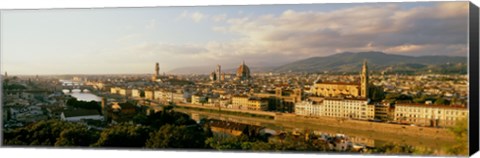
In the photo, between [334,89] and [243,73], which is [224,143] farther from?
[334,89]

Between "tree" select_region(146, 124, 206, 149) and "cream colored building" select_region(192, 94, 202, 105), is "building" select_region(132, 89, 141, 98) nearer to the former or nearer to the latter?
"tree" select_region(146, 124, 206, 149)

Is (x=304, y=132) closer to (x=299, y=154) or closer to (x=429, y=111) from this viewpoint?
(x=299, y=154)

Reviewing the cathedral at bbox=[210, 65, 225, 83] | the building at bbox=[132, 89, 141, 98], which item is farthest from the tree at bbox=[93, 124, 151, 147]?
the cathedral at bbox=[210, 65, 225, 83]

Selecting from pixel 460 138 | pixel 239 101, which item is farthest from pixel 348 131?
pixel 239 101

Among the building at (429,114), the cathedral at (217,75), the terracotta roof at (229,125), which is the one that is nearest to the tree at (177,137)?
the terracotta roof at (229,125)

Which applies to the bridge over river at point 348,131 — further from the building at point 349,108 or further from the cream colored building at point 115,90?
the cream colored building at point 115,90

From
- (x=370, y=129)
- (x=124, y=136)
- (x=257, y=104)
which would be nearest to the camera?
(x=370, y=129)

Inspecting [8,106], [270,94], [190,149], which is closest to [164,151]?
[190,149]
